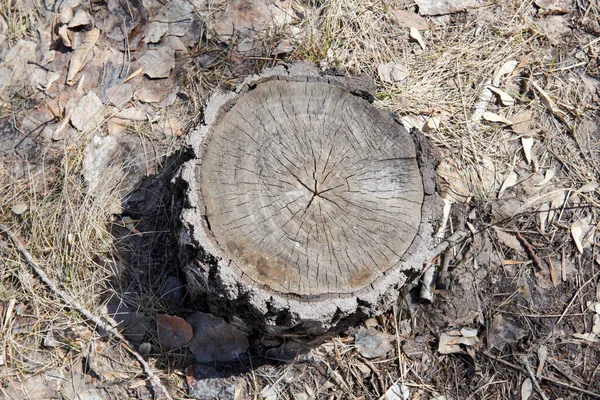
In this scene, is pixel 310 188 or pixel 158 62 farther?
pixel 158 62

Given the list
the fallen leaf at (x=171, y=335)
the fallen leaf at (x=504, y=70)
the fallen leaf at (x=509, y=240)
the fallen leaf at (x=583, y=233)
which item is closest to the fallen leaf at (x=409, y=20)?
the fallen leaf at (x=504, y=70)

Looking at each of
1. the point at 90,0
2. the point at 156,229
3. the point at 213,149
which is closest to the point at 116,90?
the point at 90,0

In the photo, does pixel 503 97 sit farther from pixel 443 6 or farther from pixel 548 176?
pixel 443 6

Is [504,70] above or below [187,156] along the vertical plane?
below

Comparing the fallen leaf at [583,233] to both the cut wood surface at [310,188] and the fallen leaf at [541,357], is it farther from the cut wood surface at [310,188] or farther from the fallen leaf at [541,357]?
the cut wood surface at [310,188]

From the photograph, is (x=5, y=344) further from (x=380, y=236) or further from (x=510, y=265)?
(x=510, y=265)

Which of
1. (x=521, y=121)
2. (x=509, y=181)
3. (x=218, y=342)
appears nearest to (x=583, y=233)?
(x=509, y=181)

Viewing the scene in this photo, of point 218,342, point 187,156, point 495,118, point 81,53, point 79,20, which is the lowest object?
point 218,342
